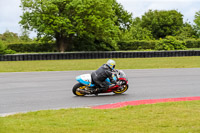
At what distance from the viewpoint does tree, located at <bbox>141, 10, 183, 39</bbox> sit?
76938 millimetres

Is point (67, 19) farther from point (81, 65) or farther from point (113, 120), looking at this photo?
point (113, 120)

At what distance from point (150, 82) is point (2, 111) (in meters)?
7.58

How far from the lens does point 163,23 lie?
77188mm

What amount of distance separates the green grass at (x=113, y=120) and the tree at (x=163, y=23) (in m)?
69.7

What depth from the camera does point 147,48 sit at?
47.0m

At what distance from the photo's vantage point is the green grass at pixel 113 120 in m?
6.04

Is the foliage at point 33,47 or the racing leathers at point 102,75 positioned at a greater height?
the foliage at point 33,47

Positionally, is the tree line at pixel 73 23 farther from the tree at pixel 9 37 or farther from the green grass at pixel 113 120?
the green grass at pixel 113 120

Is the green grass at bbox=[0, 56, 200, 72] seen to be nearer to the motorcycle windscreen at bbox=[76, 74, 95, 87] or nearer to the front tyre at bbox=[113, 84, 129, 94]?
the front tyre at bbox=[113, 84, 129, 94]

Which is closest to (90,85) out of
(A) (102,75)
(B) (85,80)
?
(B) (85,80)

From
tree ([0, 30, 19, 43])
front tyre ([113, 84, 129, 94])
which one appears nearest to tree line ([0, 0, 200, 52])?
tree ([0, 30, 19, 43])

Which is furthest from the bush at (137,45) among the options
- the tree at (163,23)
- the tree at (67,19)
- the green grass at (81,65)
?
the tree at (163,23)

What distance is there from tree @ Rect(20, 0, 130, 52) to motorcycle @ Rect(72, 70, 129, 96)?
84.6 feet

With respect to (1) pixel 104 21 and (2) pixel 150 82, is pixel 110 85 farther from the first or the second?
(1) pixel 104 21
